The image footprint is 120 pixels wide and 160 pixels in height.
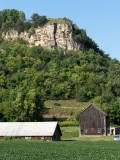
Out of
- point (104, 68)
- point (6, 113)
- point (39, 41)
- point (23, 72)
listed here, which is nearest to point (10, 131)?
point (6, 113)

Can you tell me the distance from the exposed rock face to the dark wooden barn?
6648 cm

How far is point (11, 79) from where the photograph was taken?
4796 inches

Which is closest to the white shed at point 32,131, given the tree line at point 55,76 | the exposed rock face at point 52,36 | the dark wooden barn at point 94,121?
the dark wooden barn at point 94,121

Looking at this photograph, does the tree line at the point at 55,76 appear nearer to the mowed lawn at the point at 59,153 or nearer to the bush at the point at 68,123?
the bush at the point at 68,123

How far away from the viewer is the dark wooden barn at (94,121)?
3253 inches

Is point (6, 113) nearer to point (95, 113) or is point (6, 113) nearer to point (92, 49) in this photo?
point (95, 113)

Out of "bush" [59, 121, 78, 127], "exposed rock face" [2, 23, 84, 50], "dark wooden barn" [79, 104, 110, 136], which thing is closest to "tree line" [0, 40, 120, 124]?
"exposed rock face" [2, 23, 84, 50]

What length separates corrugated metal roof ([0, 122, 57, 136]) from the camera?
6738cm

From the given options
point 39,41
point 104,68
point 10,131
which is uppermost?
point 39,41

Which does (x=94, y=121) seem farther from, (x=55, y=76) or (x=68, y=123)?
(x=55, y=76)

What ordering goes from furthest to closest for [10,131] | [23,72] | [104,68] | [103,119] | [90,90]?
→ 1. [104,68]
2. [23,72]
3. [90,90]
4. [103,119]
5. [10,131]

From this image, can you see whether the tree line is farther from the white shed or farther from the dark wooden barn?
the white shed

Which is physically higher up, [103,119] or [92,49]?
[92,49]

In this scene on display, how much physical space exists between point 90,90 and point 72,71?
14.1m
